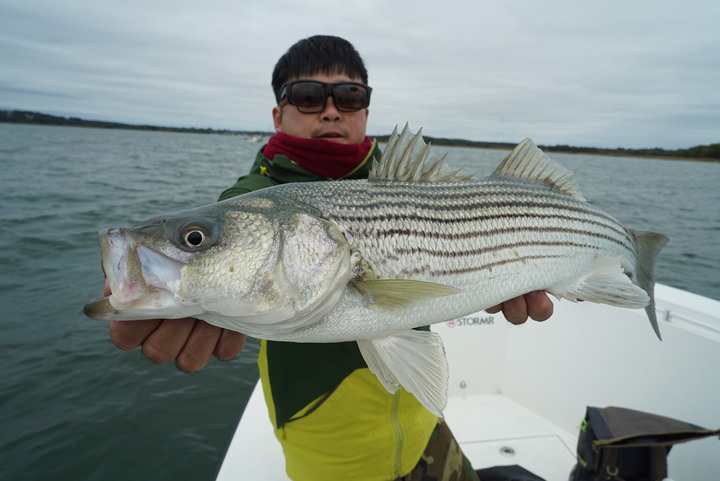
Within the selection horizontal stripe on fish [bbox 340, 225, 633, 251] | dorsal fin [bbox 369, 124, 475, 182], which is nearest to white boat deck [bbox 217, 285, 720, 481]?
horizontal stripe on fish [bbox 340, 225, 633, 251]

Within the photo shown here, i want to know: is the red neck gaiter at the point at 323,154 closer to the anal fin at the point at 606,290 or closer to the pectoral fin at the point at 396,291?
the pectoral fin at the point at 396,291

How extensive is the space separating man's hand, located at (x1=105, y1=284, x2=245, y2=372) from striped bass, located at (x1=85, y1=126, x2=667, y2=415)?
0.12m

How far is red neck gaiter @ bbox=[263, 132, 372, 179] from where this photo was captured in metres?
2.85

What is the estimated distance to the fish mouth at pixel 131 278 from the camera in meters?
1.39

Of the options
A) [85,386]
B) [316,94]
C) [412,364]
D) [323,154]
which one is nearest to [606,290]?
[412,364]

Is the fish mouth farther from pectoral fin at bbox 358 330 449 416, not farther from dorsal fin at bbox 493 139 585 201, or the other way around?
dorsal fin at bbox 493 139 585 201

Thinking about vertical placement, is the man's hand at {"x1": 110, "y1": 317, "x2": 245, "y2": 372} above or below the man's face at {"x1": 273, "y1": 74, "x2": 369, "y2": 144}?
below

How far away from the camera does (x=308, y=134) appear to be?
3.13 meters

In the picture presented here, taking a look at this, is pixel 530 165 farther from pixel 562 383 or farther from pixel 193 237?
pixel 562 383

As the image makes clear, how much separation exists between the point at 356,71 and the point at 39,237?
1270 centimetres

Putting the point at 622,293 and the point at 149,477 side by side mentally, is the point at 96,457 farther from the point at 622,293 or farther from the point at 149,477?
the point at 622,293

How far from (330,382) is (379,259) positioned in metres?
0.93

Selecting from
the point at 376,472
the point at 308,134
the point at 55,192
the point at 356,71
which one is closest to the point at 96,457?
the point at 376,472

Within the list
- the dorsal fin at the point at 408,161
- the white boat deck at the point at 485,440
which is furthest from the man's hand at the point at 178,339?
the white boat deck at the point at 485,440
